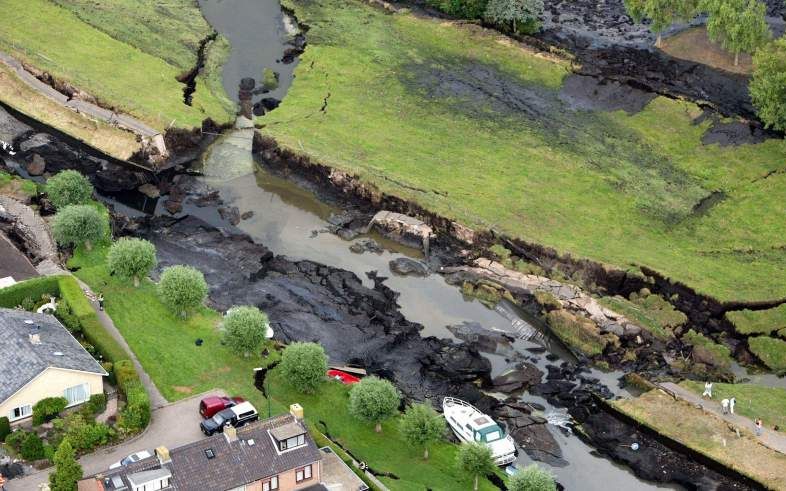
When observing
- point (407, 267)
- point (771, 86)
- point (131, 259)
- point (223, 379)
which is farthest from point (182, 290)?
point (771, 86)

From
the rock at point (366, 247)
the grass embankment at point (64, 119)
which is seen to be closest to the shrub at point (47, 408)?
the rock at point (366, 247)

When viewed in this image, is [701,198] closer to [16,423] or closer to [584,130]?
[584,130]

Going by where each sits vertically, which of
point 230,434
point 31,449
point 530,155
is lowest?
point 31,449

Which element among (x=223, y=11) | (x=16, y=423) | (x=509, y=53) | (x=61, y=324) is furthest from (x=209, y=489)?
A: (x=223, y=11)

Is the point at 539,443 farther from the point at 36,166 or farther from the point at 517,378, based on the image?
the point at 36,166

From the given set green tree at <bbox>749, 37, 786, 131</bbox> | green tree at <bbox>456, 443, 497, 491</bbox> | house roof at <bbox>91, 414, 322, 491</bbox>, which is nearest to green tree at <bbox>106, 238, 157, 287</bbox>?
house roof at <bbox>91, 414, 322, 491</bbox>

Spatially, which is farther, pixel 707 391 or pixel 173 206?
pixel 173 206

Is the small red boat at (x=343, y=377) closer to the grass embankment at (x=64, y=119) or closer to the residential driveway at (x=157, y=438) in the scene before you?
the residential driveway at (x=157, y=438)
